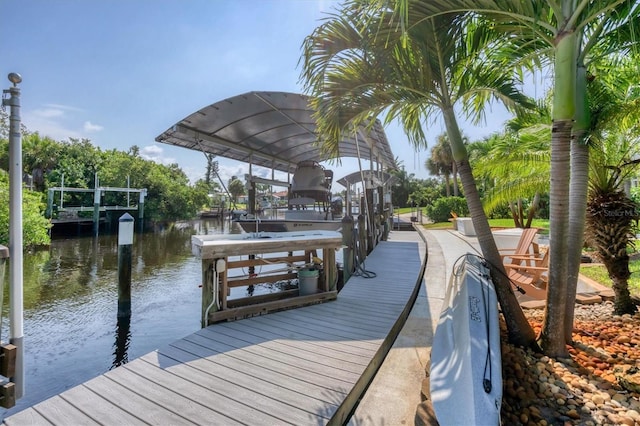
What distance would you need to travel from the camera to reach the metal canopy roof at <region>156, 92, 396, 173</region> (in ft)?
20.5

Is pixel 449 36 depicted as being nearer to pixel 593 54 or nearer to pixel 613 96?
pixel 593 54

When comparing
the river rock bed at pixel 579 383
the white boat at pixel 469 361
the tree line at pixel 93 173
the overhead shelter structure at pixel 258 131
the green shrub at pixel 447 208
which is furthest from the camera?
the green shrub at pixel 447 208

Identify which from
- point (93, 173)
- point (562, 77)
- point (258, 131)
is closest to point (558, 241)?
point (562, 77)

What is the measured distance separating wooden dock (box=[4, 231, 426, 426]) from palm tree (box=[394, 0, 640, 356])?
4.92ft

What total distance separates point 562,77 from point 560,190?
2.51 feet

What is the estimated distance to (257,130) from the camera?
7832mm

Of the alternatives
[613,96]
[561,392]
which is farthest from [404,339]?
[613,96]

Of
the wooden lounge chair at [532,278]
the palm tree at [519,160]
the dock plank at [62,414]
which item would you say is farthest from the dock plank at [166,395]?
the palm tree at [519,160]

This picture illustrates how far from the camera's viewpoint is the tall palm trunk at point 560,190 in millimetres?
2020

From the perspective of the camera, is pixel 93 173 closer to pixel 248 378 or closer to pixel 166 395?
pixel 166 395

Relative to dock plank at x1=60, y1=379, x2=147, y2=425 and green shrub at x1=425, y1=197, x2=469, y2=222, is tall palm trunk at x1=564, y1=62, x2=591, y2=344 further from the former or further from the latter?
green shrub at x1=425, y1=197, x2=469, y2=222

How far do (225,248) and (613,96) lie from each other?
14.1ft

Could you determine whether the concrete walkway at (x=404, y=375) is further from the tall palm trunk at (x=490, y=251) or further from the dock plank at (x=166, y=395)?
the dock plank at (x=166, y=395)

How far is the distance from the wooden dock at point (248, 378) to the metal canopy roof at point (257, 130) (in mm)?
2796
